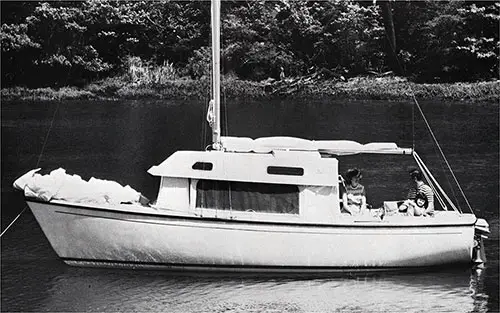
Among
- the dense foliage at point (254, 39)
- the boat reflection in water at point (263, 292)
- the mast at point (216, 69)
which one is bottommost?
the boat reflection in water at point (263, 292)

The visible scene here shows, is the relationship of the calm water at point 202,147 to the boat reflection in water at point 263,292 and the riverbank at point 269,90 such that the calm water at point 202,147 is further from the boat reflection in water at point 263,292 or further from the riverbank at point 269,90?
the riverbank at point 269,90

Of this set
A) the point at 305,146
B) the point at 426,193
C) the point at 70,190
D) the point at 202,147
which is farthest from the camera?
the point at 202,147

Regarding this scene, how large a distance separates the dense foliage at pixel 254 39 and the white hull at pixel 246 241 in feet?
124

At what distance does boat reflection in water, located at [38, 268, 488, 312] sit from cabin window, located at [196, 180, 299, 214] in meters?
1.58

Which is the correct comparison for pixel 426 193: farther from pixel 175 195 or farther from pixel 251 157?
pixel 175 195

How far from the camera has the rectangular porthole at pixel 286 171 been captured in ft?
80.3

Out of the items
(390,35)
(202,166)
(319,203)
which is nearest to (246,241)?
(319,203)

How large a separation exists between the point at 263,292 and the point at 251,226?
4.76 feet

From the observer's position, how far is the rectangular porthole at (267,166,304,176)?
24.5 m

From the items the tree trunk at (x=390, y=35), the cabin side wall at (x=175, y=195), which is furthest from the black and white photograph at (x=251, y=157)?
the tree trunk at (x=390, y=35)

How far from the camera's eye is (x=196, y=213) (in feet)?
78.3

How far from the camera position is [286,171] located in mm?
25141

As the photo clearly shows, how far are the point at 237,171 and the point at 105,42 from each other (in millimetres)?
43685

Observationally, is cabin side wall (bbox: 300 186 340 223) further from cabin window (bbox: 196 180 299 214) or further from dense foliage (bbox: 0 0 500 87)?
dense foliage (bbox: 0 0 500 87)
